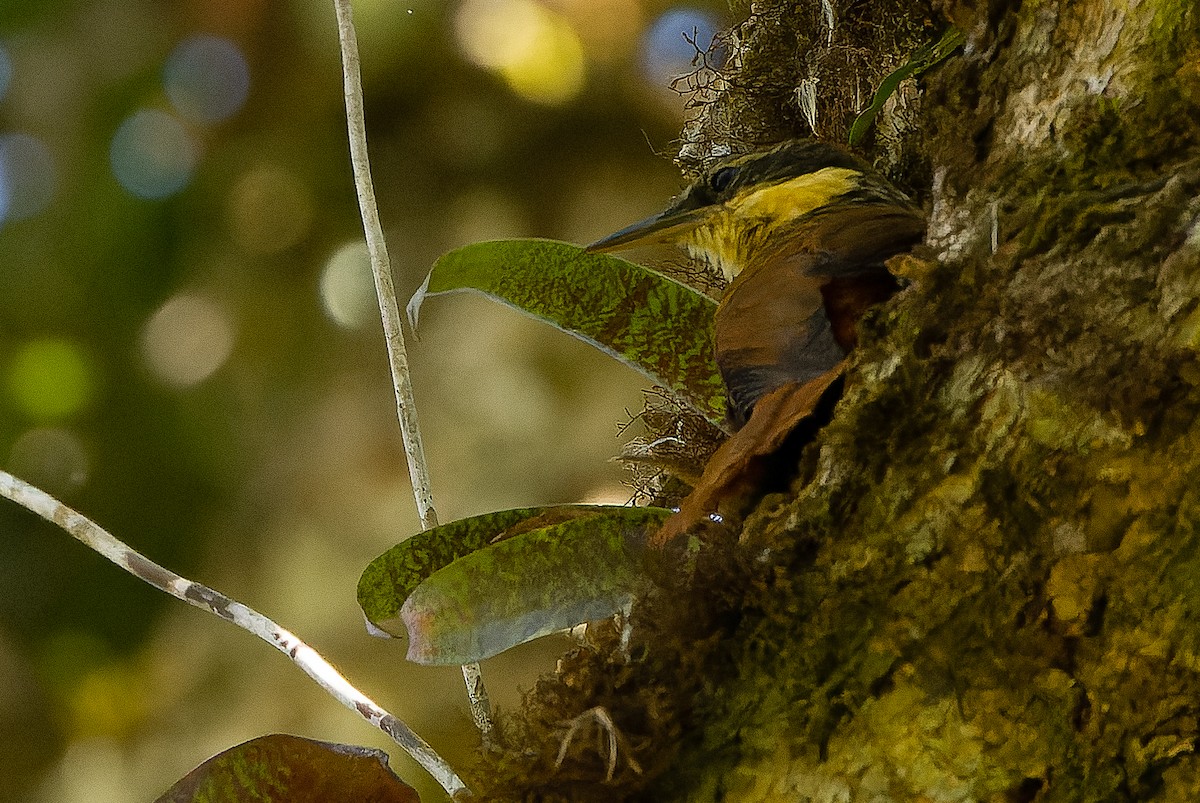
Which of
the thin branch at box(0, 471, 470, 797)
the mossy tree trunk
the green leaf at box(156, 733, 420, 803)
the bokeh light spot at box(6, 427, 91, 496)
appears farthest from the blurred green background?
the mossy tree trunk

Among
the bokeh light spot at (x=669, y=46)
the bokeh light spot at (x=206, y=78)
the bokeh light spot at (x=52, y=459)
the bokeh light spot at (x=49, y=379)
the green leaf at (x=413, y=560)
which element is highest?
the bokeh light spot at (x=206, y=78)

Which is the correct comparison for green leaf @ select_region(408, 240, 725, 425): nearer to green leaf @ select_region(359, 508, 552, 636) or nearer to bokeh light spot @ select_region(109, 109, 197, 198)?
green leaf @ select_region(359, 508, 552, 636)

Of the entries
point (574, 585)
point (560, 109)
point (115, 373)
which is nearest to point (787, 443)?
point (574, 585)

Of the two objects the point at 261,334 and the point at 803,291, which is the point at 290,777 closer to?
the point at 803,291

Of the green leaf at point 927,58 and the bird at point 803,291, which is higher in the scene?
the green leaf at point 927,58

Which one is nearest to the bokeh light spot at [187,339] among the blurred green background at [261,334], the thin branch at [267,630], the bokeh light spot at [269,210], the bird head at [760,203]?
the blurred green background at [261,334]

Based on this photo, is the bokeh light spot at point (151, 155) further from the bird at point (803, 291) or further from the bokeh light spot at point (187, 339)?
the bird at point (803, 291)

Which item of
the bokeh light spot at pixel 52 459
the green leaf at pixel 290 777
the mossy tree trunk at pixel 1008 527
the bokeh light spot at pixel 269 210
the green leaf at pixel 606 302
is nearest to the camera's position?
the mossy tree trunk at pixel 1008 527
